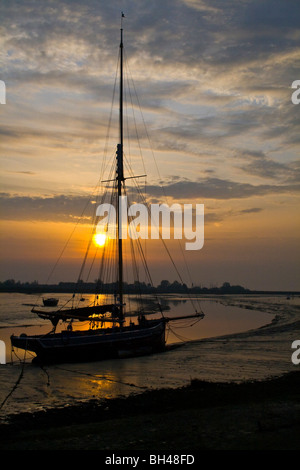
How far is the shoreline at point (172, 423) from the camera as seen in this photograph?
35.9 feet

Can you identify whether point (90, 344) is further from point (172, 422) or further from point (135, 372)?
point (172, 422)

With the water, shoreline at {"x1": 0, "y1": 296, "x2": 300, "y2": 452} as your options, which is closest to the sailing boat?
the water

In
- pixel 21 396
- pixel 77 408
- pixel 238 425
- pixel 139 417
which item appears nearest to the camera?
pixel 238 425

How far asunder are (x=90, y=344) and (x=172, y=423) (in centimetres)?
1990

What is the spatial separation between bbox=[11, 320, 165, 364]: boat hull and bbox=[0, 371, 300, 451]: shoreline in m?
13.6

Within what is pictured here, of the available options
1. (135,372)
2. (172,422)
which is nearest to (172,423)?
(172,422)

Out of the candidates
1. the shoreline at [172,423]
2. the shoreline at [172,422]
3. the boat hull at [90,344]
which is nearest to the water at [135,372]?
the boat hull at [90,344]

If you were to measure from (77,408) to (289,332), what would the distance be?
1549 inches

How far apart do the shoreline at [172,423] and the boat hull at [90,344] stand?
1361 cm

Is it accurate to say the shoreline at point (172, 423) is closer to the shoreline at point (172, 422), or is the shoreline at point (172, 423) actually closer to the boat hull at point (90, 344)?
the shoreline at point (172, 422)

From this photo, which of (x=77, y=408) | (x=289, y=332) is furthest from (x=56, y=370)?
(x=289, y=332)

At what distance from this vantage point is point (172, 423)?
12898 mm
